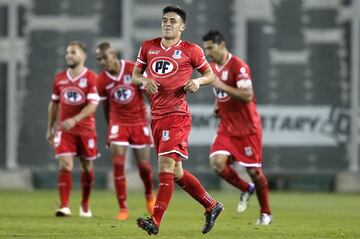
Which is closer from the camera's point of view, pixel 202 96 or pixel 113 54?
pixel 113 54

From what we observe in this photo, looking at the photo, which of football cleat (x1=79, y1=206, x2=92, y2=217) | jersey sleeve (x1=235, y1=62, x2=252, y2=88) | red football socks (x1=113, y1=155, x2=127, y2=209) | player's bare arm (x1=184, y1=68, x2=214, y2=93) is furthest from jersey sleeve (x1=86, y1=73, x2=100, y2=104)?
player's bare arm (x1=184, y1=68, x2=214, y2=93)

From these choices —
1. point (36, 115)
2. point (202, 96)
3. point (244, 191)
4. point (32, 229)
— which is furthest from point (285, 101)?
point (32, 229)

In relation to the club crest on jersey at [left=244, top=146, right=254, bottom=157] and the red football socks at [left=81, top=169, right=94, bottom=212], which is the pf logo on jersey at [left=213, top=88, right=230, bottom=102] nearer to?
the club crest on jersey at [left=244, top=146, right=254, bottom=157]

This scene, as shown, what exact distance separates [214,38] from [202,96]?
930cm

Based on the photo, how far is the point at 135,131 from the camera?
621 inches

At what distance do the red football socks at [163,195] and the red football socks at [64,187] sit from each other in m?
4.31

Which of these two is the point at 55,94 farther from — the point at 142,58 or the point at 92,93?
the point at 142,58

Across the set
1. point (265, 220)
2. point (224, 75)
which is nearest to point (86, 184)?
point (224, 75)

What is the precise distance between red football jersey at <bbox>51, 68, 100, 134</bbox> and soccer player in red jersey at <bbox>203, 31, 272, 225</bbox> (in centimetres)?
173

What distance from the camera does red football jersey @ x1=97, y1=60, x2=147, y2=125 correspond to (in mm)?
15570

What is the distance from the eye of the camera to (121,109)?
1568 centimetres

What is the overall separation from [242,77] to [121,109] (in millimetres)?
1956

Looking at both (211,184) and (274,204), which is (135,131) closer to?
(274,204)

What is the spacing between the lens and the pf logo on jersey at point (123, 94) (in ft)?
51.2
